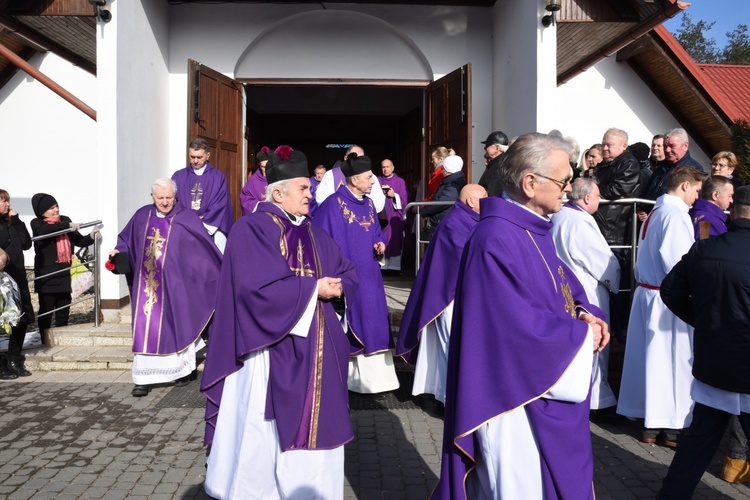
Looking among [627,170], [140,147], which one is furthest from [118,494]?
[140,147]

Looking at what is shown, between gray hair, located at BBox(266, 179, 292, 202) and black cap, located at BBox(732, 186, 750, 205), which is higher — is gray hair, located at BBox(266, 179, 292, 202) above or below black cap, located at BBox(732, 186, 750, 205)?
above

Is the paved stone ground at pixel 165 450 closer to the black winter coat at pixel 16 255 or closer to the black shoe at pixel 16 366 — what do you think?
the black shoe at pixel 16 366

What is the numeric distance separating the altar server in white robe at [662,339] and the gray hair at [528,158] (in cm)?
250

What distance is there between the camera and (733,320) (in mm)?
3832

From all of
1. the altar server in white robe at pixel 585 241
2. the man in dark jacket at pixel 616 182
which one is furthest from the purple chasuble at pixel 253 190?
the altar server in white robe at pixel 585 241

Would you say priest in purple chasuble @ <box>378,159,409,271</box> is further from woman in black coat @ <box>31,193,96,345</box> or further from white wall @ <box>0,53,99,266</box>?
white wall @ <box>0,53,99,266</box>

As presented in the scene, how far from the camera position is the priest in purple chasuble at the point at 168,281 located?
6766 millimetres

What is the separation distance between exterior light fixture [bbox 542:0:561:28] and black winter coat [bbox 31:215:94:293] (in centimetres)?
559

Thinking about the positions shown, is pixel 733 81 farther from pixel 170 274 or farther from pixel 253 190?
pixel 170 274

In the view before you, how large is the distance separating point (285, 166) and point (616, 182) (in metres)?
3.72

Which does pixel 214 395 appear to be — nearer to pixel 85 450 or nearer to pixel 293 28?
pixel 85 450

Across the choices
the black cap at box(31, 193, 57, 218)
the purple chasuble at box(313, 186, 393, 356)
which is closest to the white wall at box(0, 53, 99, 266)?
the black cap at box(31, 193, 57, 218)

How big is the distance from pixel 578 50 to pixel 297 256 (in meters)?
7.41

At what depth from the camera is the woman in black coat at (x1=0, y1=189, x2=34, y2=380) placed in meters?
7.20
